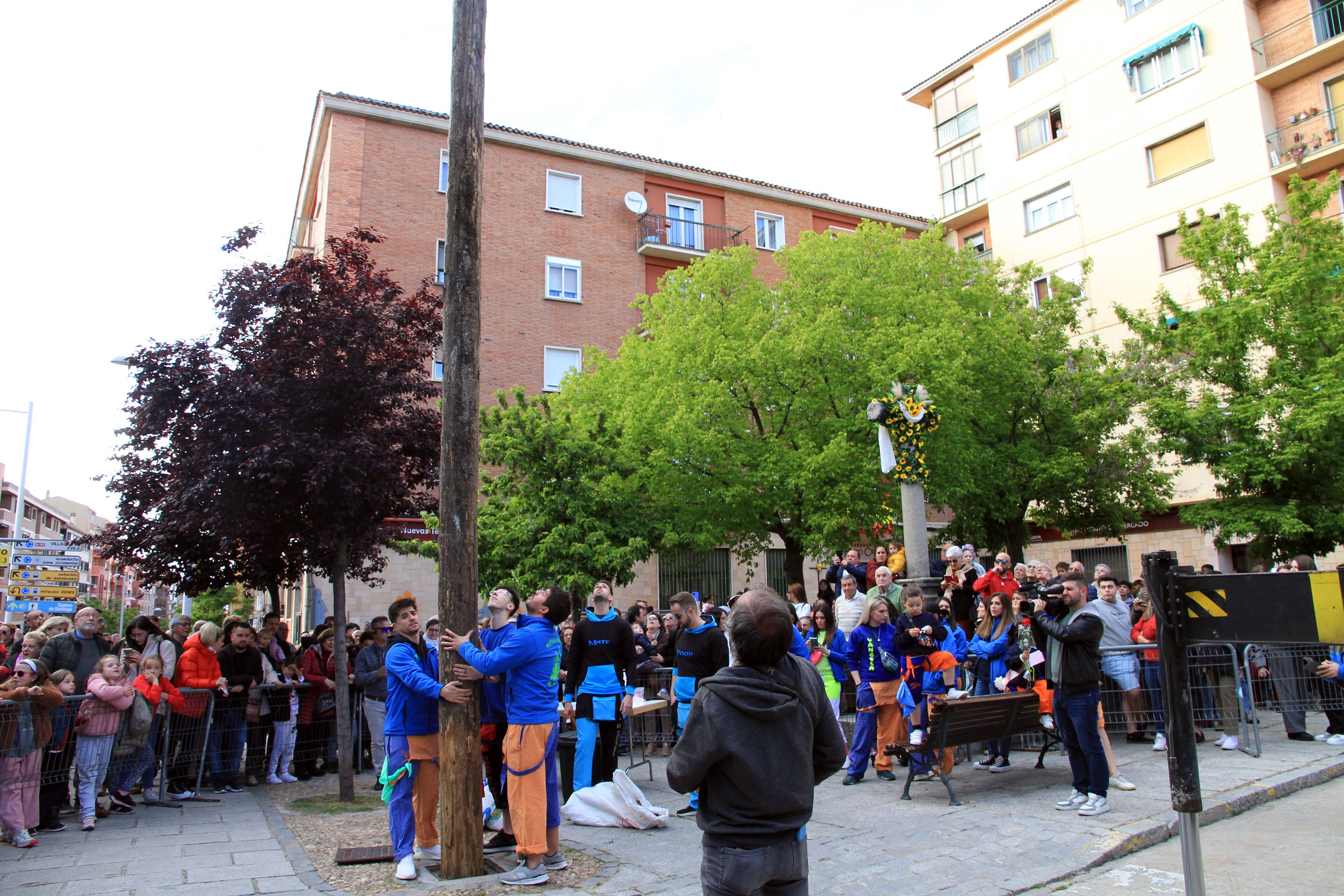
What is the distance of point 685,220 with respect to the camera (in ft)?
97.1

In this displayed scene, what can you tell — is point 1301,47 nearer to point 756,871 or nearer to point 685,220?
point 685,220

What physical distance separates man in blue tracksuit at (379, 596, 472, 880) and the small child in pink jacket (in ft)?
12.2

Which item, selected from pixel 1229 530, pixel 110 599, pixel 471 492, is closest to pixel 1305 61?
pixel 1229 530

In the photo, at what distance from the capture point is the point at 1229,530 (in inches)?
714

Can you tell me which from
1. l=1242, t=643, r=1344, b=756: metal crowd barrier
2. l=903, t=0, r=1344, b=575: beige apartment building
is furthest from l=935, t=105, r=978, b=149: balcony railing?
l=1242, t=643, r=1344, b=756: metal crowd barrier

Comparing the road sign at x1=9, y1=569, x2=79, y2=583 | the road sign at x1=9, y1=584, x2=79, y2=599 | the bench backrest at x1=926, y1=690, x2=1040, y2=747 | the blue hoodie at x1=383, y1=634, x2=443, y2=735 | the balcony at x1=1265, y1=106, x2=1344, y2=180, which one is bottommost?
the bench backrest at x1=926, y1=690, x2=1040, y2=747

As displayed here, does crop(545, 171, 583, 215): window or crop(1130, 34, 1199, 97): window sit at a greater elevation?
crop(1130, 34, 1199, 97): window

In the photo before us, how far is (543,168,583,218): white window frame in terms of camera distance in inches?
1087

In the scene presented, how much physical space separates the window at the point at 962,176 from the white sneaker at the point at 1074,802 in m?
28.9

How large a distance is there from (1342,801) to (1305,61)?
77.2 feet

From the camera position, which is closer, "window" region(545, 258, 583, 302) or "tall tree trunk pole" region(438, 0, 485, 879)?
"tall tree trunk pole" region(438, 0, 485, 879)

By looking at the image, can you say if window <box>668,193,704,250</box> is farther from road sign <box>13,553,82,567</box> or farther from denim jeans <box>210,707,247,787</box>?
denim jeans <box>210,707,247,787</box>

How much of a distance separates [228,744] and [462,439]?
6.32 meters

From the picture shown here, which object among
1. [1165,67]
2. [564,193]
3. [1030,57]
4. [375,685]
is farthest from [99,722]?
[1030,57]
